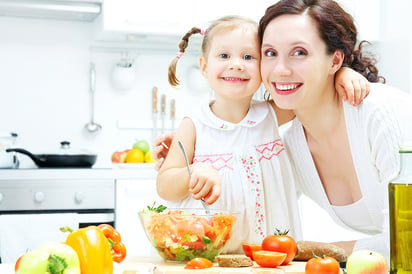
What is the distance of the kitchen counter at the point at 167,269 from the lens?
107 centimetres

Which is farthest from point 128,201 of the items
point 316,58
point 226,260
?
point 226,260

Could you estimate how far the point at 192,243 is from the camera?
125 centimetres

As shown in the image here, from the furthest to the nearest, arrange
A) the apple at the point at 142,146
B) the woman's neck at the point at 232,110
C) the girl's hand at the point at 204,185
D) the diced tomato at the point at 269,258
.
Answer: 1. the apple at the point at 142,146
2. the woman's neck at the point at 232,110
3. the girl's hand at the point at 204,185
4. the diced tomato at the point at 269,258

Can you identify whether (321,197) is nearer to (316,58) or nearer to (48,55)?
(316,58)

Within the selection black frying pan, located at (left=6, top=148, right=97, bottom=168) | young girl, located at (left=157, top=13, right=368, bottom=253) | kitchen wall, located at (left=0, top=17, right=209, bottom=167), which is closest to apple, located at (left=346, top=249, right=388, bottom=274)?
young girl, located at (left=157, top=13, right=368, bottom=253)

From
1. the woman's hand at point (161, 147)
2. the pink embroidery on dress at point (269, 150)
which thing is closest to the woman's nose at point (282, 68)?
the pink embroidery on dress at point (269, 150)

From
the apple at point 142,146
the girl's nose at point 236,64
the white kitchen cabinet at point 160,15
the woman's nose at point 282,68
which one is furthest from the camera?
the apple at point 142,146

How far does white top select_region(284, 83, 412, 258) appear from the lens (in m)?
1.57

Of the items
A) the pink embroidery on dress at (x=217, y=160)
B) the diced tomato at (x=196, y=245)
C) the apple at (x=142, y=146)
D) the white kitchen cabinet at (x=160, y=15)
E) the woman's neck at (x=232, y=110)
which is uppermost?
the white kitchen cabinet at (x=160, y=15)

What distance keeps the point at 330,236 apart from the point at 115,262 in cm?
216

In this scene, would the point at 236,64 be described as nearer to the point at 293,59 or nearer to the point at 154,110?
the point at 293,59

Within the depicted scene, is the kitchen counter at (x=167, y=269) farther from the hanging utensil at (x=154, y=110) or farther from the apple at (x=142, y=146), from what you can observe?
the hanging utensil at (x=154, y=110)

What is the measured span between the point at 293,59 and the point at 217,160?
1.15ft

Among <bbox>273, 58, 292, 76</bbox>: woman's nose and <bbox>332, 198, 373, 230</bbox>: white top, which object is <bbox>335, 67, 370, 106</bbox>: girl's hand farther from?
<bbox>332, 198, 373, 230</bbox>: white top
